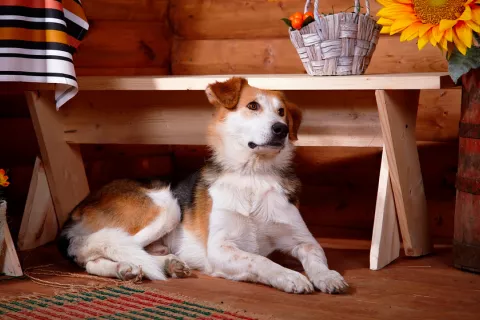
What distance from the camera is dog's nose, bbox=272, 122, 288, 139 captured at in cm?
265

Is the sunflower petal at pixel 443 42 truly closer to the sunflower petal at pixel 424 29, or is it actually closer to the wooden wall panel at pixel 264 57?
the sunflower petal at pixel 424 29

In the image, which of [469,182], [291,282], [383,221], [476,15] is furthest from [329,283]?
[476,15]

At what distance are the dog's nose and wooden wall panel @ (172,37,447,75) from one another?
3.37 feet

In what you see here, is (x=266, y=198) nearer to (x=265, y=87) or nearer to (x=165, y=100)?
(x=265, y=87)

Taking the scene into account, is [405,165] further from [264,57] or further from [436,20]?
[264,57]

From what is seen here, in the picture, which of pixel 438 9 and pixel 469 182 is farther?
pixel 469 182

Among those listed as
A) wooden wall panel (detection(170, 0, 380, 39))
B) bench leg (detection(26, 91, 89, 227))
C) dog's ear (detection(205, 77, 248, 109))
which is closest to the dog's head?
dog's ear (detection(205, 77, 248, 109))

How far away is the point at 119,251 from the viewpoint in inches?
106

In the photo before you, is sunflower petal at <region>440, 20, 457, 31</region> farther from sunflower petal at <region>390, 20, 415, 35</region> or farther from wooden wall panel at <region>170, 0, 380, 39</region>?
wooden wall panel at <region>170, 0, 380, 39</region>

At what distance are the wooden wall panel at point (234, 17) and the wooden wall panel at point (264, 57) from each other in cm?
4

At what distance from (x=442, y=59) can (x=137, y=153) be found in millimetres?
1802

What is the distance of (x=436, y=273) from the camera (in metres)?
2.78

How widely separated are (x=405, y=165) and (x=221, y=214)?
0.78 meters

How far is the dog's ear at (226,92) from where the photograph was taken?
277cm
